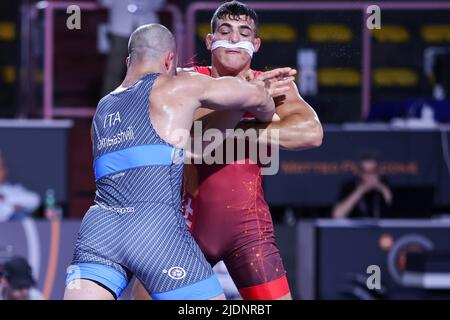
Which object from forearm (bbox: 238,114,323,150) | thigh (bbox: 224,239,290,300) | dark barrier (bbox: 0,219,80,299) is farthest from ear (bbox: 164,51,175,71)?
dark barrier (bbox: 0,219,80,299)

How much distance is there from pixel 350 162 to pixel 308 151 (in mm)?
396

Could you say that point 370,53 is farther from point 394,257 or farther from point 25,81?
point 25,81

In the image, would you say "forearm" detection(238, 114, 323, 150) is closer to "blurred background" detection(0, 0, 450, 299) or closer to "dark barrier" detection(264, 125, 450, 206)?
"blurred background" detection(0, 0, 450, 299)

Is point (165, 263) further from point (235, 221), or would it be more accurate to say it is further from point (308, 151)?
point (308, 151)

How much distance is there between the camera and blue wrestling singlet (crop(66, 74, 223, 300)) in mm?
5582

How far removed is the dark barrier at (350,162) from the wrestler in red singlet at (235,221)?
12.3 ft

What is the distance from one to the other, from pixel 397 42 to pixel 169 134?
19.6 ft

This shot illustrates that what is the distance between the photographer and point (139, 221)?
561 cm

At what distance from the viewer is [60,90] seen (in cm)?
1070

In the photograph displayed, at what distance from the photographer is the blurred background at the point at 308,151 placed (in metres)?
9.69
